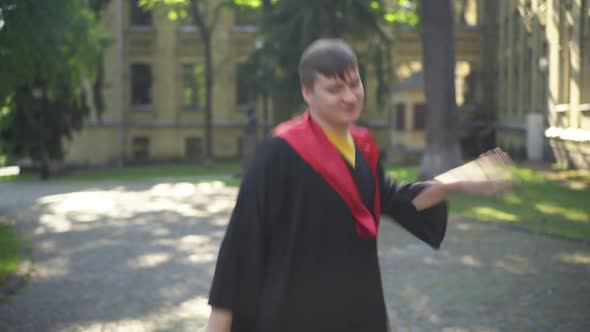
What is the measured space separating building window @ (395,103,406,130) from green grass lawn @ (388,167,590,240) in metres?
17.5

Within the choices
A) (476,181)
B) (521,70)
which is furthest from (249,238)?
(521,70)

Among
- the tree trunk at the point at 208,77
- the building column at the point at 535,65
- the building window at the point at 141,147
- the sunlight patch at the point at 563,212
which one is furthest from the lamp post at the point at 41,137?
the sunlight patch at the point at 563,212

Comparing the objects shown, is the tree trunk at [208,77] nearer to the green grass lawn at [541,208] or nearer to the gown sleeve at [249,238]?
the green grass lawn at [541,208]

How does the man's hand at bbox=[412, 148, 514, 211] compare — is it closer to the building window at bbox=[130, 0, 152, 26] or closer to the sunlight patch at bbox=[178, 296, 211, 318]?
the sunlight patch at bbox=[178, 296, 211, 318]

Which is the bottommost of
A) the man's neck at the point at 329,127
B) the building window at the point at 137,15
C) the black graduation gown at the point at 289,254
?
the black graduation gown at the point at 289,254

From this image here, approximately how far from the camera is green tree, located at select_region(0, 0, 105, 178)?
37.5 feet

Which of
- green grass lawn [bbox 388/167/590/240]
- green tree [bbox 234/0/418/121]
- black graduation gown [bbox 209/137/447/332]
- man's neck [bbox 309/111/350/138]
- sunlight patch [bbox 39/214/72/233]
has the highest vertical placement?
green tree [bbox 234/0/418/121]

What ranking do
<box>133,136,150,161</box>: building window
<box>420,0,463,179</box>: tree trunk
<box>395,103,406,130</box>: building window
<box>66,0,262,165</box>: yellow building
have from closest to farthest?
1. <box>420,0,463,179</box>: tree trunk
2. <box>395,103,406,130</box>: building window
3. <box>66,0,262,165</box>: yellow building
4. <box>133,136,150,161</box>: building window

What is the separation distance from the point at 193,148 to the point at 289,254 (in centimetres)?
4352

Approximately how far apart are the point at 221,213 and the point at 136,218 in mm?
1639

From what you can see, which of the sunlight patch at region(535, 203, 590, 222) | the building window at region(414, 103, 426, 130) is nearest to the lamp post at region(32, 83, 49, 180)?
the building window at region(414, 103, 426, 130)

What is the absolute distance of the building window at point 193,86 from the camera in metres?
45.9

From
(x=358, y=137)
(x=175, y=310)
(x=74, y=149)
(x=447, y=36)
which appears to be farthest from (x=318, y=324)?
(x=74, y=149)

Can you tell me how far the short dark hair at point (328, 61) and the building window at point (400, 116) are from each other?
35.8 meters
